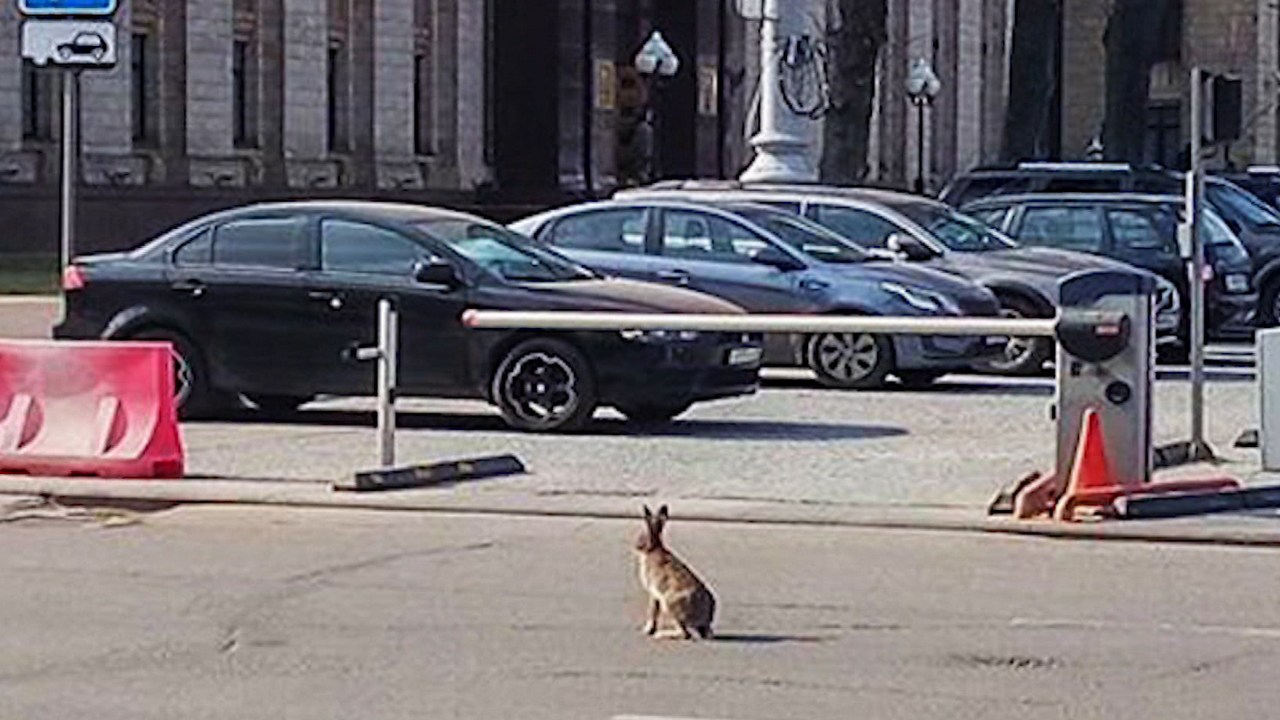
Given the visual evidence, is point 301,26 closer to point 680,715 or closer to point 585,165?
point 585,165

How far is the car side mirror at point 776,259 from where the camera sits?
925 inches

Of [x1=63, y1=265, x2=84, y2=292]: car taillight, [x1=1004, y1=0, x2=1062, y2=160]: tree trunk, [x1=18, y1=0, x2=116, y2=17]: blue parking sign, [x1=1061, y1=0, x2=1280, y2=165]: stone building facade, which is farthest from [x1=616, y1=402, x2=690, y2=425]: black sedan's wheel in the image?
[x1=1061, y1=0, x2=1280, y2=165]: stone building facade

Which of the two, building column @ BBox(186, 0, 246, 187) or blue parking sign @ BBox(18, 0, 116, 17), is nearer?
blue parking sign @ BBox(18, 0, 116, 17)

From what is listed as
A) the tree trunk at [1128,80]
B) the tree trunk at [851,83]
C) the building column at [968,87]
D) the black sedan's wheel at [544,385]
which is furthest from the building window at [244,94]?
the black sedan's wheel at [544,385]

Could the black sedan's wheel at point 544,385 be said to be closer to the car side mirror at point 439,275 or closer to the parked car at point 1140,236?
the car side mirror at point 439,275

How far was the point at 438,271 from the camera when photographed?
1983 centimetres

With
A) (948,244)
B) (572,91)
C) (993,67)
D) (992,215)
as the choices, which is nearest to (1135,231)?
(992,215)

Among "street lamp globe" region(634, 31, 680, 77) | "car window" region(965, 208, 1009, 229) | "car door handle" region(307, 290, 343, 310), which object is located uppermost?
"street lamp globe" region(634, 31, 680, 77)

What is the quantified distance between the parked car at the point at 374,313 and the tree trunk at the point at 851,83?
17878 mm

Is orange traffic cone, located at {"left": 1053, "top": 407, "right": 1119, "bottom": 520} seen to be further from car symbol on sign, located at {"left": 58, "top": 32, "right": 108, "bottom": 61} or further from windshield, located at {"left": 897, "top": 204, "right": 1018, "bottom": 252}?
windshield, located at {"left": 897, "top": 204, "right": 1018, "bottom": 252}

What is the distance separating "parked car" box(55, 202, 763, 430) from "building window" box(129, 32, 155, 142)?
106 feet

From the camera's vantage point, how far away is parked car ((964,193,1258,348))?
92.0 feet

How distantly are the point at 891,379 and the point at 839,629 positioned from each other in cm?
1250

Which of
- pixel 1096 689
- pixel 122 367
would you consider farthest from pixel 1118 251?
pixel 1096 689
